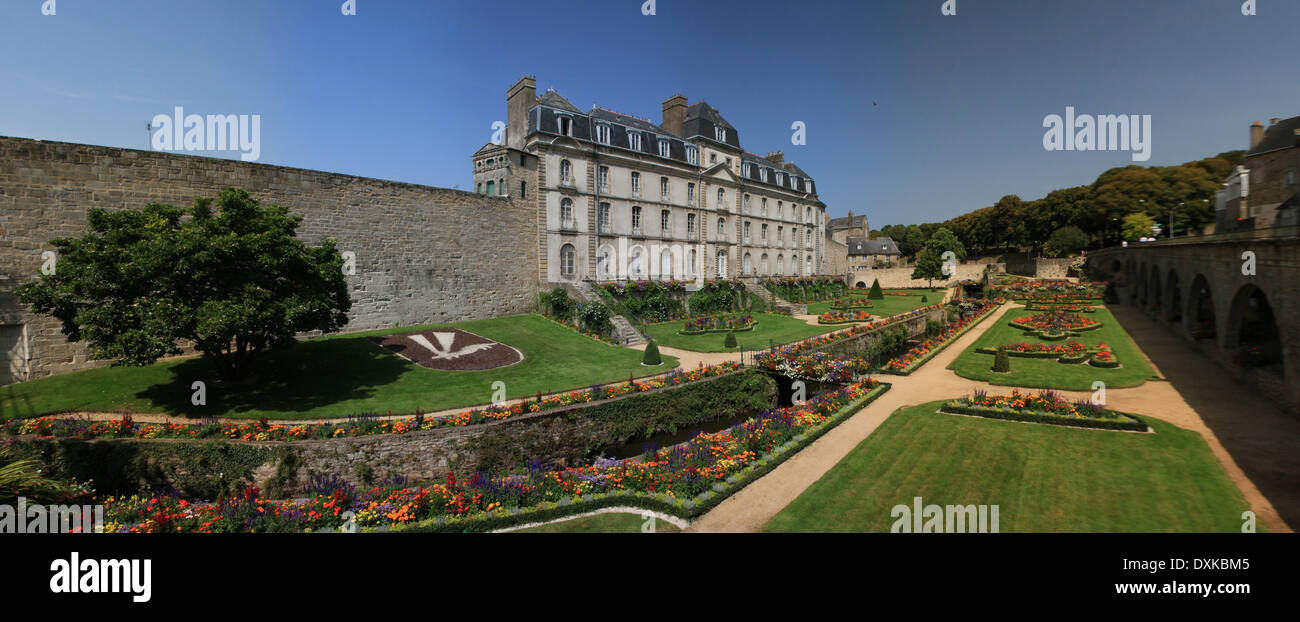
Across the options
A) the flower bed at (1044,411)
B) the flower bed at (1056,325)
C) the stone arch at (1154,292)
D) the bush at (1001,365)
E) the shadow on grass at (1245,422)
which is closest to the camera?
the shadow on grass at (1245,422)

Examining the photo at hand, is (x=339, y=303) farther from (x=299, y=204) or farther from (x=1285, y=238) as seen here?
(x=1285, y=238)

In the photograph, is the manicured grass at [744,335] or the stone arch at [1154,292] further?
the stone arch at [1154,292]

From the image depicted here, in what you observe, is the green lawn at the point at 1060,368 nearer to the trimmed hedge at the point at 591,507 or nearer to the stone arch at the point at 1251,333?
the stone arch at the point at 1251,333

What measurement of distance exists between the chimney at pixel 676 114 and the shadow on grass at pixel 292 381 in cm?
3287

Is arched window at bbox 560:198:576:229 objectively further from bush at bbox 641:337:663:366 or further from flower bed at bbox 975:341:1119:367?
flower bed at bbox 975:341:1119:367

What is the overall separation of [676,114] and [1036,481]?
4089cm

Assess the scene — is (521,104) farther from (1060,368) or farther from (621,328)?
(1060,368)

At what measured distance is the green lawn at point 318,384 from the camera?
49.4ft

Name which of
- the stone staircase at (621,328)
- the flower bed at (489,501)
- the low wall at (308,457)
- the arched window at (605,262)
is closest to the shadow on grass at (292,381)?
the low wall at (308,457)

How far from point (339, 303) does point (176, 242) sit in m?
4.61
